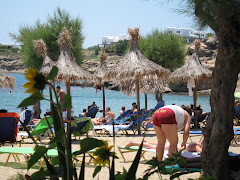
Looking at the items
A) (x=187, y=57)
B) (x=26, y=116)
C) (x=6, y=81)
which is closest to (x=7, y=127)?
(x=6, y=81)

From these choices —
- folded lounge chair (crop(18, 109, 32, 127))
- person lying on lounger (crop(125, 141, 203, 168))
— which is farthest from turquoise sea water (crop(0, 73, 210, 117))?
person lying on lounger (crop(125, 141, 203, 168))

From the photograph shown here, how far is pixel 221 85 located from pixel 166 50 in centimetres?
2375

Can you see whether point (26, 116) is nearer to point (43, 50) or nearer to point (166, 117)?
point (43, 50)

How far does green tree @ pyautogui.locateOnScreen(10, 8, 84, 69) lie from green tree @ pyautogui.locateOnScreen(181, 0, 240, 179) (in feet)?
52.7

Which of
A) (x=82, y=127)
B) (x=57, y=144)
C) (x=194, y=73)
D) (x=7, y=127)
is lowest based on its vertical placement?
(x=82, y=127)

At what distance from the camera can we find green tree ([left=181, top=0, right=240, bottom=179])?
10.4ft

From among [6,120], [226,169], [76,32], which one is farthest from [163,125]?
[76,32]

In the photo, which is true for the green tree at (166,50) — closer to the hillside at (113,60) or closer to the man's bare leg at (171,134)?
the hillside at (113,60)

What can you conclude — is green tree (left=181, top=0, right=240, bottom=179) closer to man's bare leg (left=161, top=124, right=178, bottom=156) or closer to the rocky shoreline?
man's bare leg (left=161, top=124, right=178, bottom=156)

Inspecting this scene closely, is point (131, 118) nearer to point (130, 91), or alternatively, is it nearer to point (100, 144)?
point (130, 91)

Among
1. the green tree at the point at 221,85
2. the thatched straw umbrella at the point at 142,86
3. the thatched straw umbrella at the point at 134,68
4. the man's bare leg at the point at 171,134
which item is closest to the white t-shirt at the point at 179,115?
the man's bare leg at the point at 171,134

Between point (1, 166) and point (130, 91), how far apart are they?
12675mm

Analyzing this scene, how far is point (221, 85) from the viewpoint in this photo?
3.24m

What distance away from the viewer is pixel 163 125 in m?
5.05
